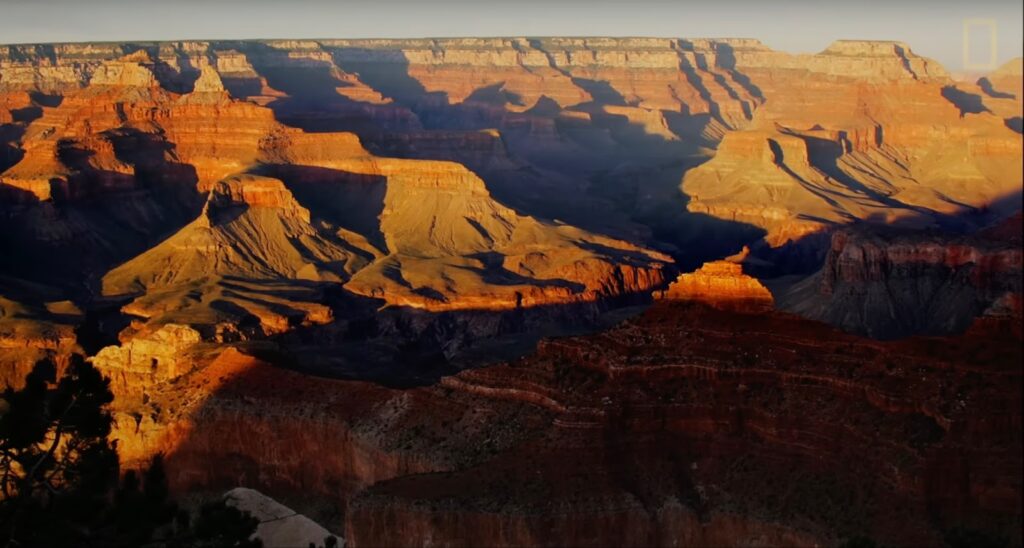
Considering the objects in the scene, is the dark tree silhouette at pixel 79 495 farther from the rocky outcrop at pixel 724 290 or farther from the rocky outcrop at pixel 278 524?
the rocky outcrop at pixel 724 290

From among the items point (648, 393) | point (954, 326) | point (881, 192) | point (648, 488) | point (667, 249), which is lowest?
point (648, 488)

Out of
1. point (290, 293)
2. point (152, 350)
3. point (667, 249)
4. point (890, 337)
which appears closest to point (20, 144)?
point (290, 293)

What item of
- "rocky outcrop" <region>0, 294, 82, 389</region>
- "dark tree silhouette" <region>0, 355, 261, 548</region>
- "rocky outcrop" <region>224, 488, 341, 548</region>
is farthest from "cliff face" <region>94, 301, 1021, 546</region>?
"rocky outcrop" <region>0, 294, 82, 389</region>

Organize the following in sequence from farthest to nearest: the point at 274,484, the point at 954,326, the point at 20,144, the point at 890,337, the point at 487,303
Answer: the point at 20,144
the point at 487,303
the point at 890,337
the point at 954,326
the point at 274,484

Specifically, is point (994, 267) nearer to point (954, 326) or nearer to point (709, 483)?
point (954, 326)

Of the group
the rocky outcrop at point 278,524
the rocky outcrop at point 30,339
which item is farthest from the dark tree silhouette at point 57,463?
the rocky outcrop at point 30,339

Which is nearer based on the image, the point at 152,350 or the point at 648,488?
the point at 648,488
